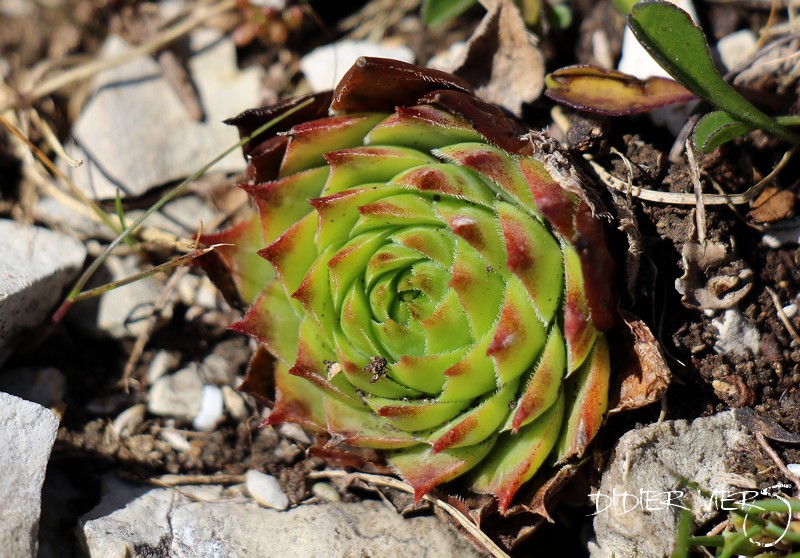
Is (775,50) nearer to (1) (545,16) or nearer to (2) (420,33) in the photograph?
(1) (545,16)

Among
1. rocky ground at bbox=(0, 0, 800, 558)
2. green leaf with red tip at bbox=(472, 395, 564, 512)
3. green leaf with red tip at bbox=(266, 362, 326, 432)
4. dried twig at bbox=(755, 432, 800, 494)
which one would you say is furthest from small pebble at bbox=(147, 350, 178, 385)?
dried twig at bbox=(755, 432, 800, 494)

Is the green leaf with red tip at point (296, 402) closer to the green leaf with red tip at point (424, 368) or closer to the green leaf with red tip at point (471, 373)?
the green leaf with red tip at point (424, 368)

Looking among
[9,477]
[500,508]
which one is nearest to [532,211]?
[500,508]

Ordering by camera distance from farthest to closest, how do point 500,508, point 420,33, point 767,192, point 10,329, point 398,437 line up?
1. point 420,33
2. point 10,329
3. point 767,192
4. point 398,437
5. point 500,508

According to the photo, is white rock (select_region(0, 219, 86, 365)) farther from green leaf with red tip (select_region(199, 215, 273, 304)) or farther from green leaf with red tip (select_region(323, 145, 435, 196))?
green leaf with red tip (select_region(323, 145, 435, 196))

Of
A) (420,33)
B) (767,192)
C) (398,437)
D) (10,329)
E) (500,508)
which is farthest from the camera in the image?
(420,33)
